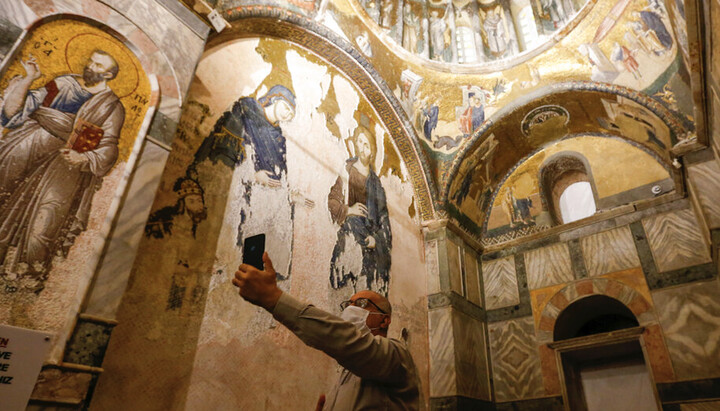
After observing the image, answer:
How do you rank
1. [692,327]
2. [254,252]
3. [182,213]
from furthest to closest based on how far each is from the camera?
[692,327] < [182,213] < [254,252]

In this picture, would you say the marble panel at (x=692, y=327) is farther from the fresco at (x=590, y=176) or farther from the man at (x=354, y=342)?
the man at (x=354, y=342)

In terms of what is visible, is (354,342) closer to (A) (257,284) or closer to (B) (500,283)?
(A) (257,284)

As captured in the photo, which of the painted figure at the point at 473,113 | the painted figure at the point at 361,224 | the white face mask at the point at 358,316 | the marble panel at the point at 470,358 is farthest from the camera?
the painted figure at the point at 473,113

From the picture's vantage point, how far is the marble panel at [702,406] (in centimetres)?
579

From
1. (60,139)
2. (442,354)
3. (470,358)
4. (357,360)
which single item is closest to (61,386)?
(60,139)

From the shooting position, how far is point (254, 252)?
6.45 feet

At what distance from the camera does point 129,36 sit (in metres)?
3.79

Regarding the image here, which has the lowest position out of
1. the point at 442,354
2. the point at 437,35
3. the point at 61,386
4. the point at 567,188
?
the point at 61,386

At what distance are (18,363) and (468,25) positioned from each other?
10.00 metres

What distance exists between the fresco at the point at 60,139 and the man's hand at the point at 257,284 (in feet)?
6.34

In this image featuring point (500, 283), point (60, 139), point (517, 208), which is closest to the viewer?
point (60, 139)

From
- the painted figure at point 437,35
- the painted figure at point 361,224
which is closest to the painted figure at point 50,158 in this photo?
the painted figure at point 361,224

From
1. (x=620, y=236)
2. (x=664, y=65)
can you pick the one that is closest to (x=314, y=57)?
(x=664, y=65)

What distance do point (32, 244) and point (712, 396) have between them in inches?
317
